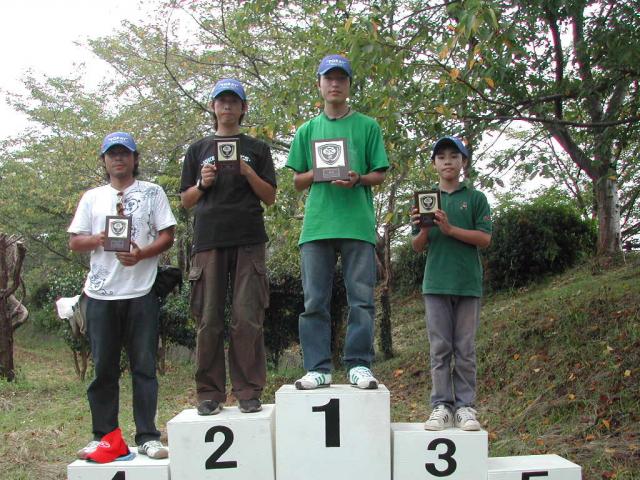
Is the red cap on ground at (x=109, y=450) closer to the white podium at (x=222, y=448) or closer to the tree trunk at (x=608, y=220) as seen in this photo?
the white podium at (x=222, y=448)

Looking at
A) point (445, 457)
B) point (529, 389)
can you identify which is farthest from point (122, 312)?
point (529, 389)

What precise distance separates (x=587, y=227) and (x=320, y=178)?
942 centimetres

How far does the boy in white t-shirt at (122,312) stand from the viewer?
140 inches

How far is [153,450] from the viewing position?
3.54m

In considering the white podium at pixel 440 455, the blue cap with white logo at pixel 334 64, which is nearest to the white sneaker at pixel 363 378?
the white podium at pixel 440 455

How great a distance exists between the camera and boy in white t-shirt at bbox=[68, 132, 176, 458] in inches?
140

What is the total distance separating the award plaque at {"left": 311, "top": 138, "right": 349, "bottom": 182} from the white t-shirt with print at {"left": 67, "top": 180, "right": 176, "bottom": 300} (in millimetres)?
900

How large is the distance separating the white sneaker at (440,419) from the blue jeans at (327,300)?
17.4 inches

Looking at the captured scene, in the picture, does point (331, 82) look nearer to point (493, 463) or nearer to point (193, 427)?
point (193, 427)

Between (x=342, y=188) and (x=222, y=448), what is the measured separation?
59.0 inches

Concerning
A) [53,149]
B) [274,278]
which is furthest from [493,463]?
[53,149]

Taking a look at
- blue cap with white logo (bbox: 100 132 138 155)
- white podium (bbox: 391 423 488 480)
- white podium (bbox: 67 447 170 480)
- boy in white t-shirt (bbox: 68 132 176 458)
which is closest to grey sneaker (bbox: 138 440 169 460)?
boy in white t-shirt (bbox: 68 132 176 458)

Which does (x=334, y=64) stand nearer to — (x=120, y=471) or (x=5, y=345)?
(x=120, y=471)

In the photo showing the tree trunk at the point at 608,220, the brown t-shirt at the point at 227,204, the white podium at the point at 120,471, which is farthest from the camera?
the tree trunk at the point at 608,220
